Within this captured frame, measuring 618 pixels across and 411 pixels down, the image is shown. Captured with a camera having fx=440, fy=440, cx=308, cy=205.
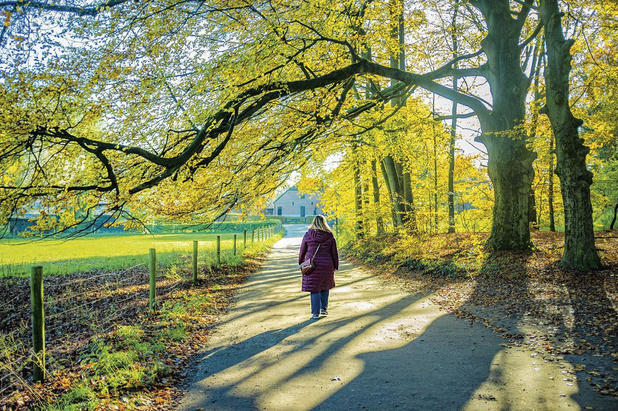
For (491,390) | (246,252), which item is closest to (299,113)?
(491,390)

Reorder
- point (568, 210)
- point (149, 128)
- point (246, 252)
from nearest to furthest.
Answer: point (149, 128), point (568, 210), point (246, 252)

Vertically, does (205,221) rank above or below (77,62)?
below

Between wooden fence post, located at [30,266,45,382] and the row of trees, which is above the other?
the row of trees

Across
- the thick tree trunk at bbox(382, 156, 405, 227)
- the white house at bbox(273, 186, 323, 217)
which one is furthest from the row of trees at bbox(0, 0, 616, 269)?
the white house at bbox(273, 186, 323, 217)

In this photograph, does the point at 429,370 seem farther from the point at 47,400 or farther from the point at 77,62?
the point at 77,62

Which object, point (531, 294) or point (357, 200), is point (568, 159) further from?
point (357, 200)

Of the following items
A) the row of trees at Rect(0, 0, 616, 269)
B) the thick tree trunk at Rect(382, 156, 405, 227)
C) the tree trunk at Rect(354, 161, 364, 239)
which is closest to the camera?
the row of trees at Rect(0, 0, 616, 269)

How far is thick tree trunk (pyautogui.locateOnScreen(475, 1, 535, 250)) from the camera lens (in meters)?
12.9

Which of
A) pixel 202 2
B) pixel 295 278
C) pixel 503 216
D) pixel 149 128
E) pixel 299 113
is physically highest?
pixel 202 2

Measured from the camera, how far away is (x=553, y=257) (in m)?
12.0

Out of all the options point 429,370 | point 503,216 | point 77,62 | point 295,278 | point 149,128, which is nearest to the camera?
point 429,370

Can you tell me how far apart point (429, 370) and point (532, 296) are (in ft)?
15.6

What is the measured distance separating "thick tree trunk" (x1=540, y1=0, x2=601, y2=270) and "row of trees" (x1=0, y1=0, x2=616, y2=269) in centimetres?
3

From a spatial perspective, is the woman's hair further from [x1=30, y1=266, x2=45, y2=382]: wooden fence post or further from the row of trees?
[x1=30, y1=266, x2=45, y2=382]: wooden fence post
